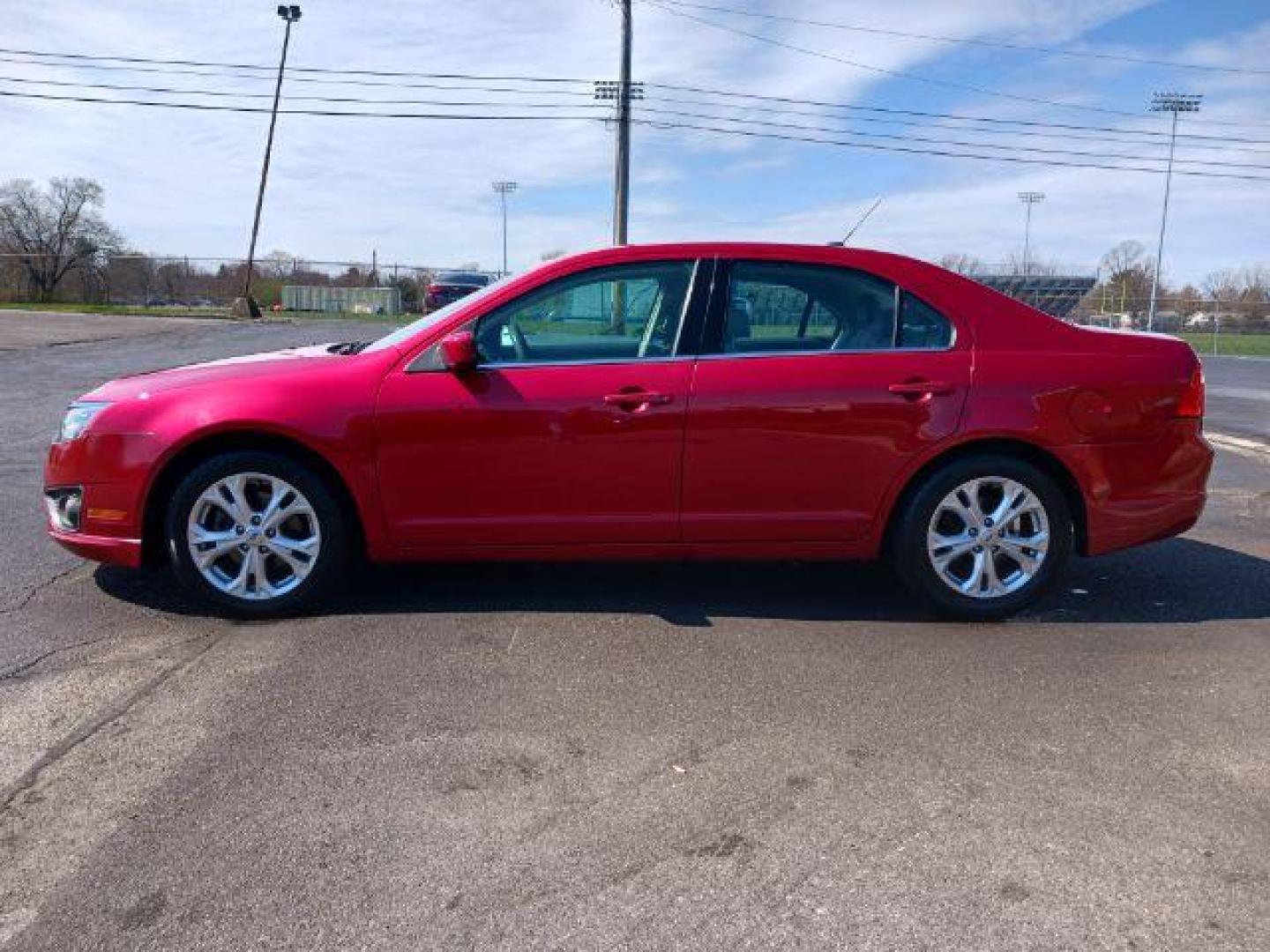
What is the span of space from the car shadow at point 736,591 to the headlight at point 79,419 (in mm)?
780

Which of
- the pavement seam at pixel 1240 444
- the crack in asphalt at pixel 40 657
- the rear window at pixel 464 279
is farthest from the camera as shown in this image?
the rear window at pixel 464 279

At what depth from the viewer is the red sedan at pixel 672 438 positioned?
4258 mm

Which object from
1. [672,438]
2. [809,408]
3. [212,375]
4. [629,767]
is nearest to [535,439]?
[672,438]

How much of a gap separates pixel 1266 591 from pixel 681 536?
3.02 metres

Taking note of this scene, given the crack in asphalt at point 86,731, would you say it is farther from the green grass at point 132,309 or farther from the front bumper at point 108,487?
the green grass at point 132,309

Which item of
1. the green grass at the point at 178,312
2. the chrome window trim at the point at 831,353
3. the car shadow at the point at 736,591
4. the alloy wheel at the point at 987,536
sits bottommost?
the car shadow at the point at 736,591

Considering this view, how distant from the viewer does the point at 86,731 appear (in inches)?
129

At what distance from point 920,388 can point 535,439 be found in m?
1.67

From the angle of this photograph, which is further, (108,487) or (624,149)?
(624,149)

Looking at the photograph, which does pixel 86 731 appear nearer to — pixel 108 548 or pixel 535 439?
pixel 108 548

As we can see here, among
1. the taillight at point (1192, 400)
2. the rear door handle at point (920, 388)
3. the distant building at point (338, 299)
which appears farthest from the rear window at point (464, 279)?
the taillight at point (1192, 400)

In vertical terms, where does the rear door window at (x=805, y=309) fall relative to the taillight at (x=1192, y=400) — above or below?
above

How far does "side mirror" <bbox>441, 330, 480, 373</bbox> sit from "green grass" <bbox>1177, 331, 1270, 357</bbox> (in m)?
42.5

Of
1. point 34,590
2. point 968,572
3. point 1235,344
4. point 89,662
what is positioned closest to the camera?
point 89,662
